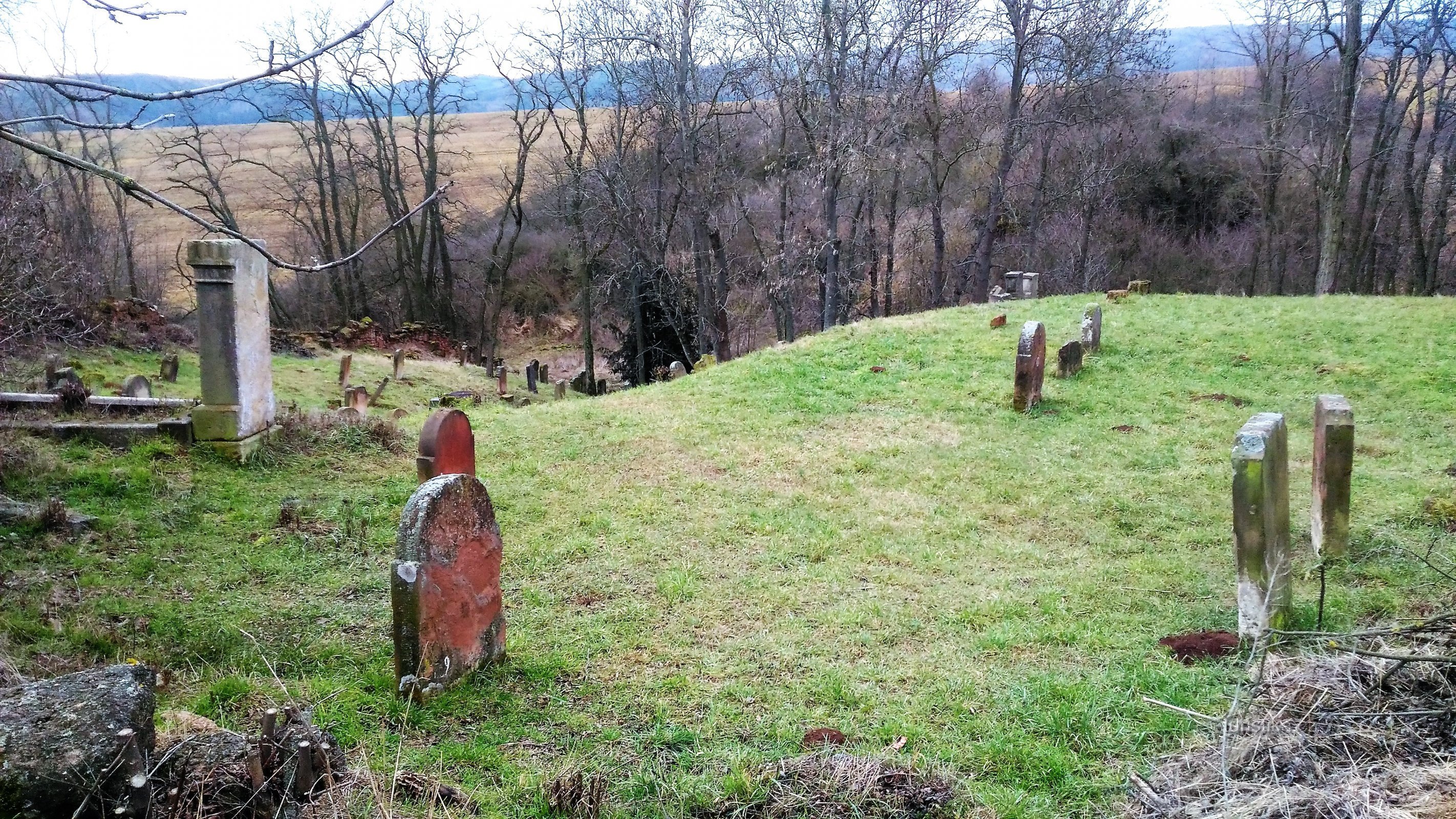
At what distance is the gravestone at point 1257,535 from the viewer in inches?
191

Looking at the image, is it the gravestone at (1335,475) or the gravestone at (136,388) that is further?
the gravestone at (136,388)

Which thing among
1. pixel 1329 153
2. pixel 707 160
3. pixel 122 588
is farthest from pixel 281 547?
pixel 1329 153

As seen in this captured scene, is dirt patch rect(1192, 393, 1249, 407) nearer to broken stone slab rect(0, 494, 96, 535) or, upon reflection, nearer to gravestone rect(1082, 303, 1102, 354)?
gravestone rect(1082, 303, 1102, 354)

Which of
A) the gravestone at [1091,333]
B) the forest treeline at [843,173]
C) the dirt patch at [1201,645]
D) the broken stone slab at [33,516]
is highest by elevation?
the forest treeline at [843,173]

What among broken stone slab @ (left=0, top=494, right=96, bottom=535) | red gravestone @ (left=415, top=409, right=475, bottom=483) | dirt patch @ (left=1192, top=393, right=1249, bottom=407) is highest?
red gravestone @ (left=415, top=409, right=475, bottom=483)

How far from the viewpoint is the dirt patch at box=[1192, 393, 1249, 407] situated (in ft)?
36.9

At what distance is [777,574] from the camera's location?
672 centimetres

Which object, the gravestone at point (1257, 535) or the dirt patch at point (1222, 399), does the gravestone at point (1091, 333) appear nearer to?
the dirt patch at point (1222, 399)

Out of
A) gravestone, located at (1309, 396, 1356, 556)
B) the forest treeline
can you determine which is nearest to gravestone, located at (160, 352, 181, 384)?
the forest treeline

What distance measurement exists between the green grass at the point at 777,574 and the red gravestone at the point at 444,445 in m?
0.72

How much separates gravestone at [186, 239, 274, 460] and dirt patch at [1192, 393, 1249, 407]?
1165 centimetres

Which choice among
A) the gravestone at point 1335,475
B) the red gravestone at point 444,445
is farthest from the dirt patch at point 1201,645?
the red gravestone at point 444,445

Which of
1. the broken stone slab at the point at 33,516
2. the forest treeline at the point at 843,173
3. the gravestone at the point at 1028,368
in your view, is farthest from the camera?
the forest treeline at the point at 843,173

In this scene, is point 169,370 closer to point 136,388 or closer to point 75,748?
point 136,388
